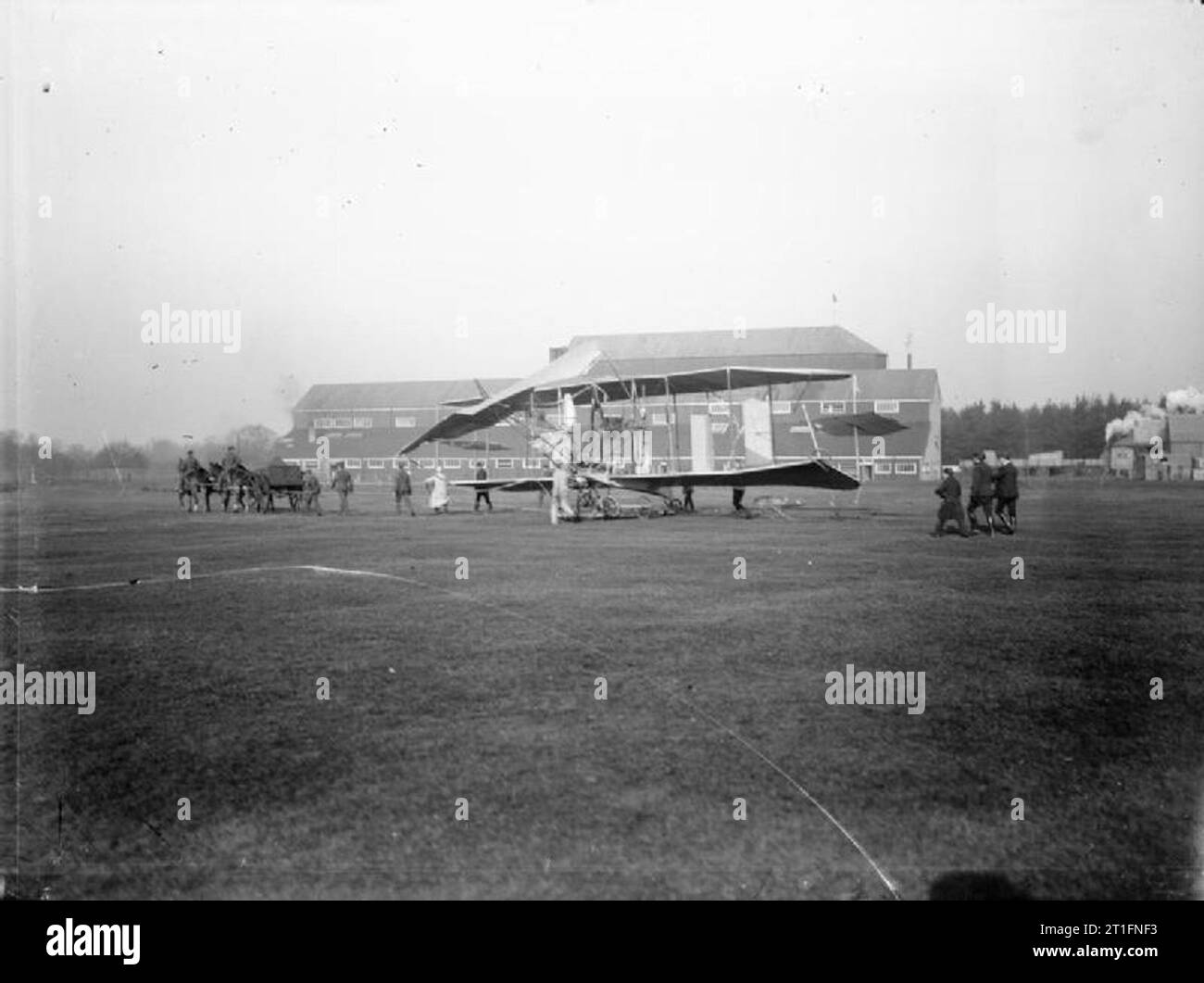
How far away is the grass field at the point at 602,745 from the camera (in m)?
3.97

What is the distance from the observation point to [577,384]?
67.4 ft

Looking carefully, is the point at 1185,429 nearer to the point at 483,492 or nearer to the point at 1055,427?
the point at 1055,427

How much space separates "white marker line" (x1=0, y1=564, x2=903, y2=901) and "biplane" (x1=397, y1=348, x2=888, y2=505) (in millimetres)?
6133

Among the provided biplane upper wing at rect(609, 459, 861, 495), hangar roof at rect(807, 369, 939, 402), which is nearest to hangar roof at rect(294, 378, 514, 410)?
biplane upper wing at rect(609, 459, 861, 495)

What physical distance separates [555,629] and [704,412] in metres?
30.3

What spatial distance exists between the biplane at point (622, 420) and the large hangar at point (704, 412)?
537mm

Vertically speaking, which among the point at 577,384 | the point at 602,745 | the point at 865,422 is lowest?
the point at 602,745

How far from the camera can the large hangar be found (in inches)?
878

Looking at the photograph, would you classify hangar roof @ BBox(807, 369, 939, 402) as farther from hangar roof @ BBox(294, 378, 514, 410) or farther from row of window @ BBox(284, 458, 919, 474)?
hangar roof @ BBox(294, 378, 514, 410)

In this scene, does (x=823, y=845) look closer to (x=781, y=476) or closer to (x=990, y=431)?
(x=781, y=476)

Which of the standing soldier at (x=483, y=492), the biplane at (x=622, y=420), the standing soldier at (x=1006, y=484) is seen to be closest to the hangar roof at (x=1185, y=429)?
the biplane at (x=622, y=420)

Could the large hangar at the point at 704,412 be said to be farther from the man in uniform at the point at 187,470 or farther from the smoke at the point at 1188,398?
the smoke at the point at 1188,398

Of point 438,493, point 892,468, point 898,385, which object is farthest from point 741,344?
point 438,493
